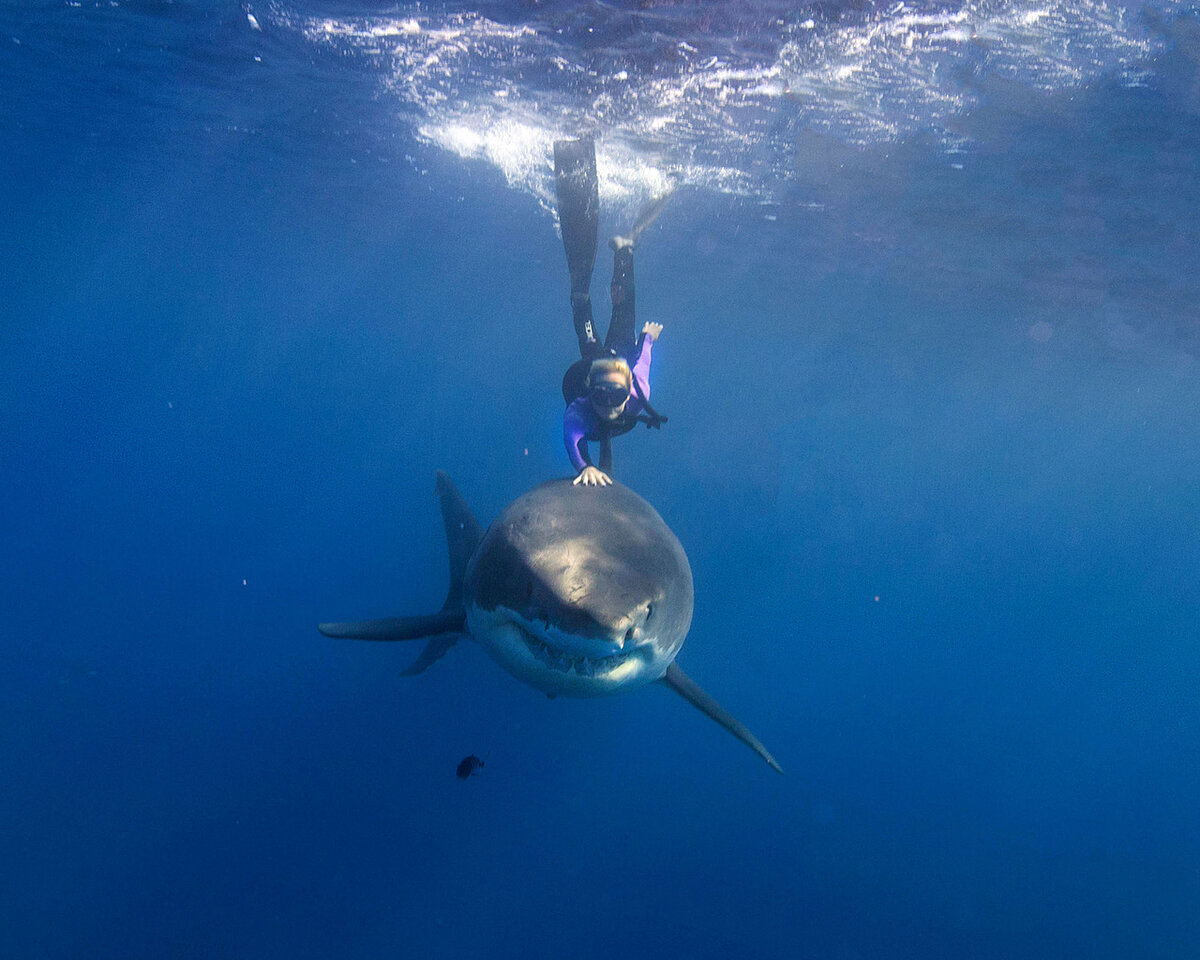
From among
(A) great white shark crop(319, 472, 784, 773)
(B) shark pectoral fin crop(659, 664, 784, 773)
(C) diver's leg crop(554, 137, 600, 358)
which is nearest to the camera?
(A) great white shark crop(319, 472, 784, 773)

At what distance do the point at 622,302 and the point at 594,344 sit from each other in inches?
59.3

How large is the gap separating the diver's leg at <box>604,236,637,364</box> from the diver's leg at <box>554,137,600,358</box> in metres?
0.41

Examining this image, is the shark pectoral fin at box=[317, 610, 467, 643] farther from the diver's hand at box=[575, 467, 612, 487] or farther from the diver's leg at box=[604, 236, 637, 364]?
the diver's leg at box=[604, 236, 637, 364]

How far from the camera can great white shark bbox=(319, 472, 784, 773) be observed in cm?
320

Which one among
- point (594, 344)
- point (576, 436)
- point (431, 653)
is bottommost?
point (431, 653)

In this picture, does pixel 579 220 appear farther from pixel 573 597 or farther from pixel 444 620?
pixel 573 597

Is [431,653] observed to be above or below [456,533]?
below

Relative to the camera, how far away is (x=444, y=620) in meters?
5.37

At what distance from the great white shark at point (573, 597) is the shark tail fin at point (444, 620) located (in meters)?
0.01

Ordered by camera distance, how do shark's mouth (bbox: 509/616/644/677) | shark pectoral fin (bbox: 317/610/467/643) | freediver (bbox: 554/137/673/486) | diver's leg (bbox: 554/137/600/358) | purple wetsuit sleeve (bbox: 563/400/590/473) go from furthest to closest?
diver's leg (bbox: 554/137/600/358), freediver (bbox: 554/137/673/486), purple wetsuit sleeve (bbox: 563/400/590/473), shark pectoral fin (bbox: 317/610/467/643), shark's mouth (bbox: 509/616/644/677)

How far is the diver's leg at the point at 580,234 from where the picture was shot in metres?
10.5

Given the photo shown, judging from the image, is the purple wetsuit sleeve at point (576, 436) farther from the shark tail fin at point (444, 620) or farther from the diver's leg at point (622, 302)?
the diver's leg at point (622, 302)

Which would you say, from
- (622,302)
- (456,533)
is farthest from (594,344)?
(456,533)

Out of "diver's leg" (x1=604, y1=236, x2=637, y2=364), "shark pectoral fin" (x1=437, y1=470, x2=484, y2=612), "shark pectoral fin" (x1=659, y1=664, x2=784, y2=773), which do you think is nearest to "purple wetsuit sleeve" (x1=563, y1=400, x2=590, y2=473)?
"shark pectoral fin" (x1=437, y1=470, x2=484, y2=612)
